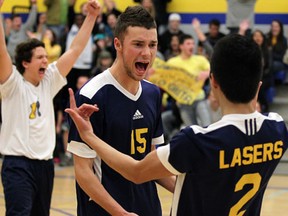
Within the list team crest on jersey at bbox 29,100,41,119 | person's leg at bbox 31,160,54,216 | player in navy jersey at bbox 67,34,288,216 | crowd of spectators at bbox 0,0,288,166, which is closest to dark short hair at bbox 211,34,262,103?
player in navy jersey at bbox 67,34,288,216

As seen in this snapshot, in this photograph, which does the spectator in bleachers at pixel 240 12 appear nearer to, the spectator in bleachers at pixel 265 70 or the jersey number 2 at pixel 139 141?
the spectator in bleachers at pixel 265 70

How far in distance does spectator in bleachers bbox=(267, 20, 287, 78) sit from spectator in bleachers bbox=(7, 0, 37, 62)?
562cm

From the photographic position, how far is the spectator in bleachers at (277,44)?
15.0m

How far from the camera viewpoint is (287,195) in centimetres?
1162

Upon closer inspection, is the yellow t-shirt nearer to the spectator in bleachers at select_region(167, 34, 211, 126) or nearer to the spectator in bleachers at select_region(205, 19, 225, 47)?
the spectator in bleachers at select_region(167, 34, 211, 126)

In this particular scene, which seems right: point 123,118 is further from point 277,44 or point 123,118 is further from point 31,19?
point 31,19

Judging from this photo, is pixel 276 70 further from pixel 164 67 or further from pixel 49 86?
pixel 49 86

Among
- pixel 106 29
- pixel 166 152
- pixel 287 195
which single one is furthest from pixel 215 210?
pixel 106 29

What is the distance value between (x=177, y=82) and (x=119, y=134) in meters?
9.30

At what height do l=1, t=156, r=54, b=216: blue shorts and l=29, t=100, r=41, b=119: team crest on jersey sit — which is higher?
l=29, t=100, r=41, b=119: team crest on jersey

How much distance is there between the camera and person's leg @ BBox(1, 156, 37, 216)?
21.2ft

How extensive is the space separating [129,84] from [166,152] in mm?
1392

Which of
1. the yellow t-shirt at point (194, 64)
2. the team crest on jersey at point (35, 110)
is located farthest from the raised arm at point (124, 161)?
the yellow t-shirt at point (194, 64)

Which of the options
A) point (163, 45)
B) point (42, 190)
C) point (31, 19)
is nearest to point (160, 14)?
point (163, 45)
